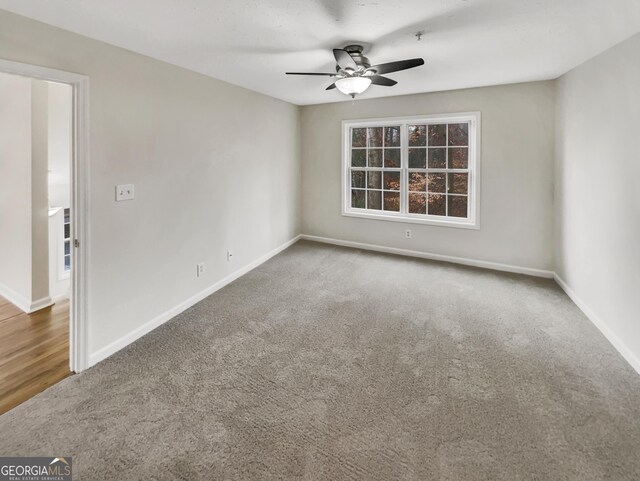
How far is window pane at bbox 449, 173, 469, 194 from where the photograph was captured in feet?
15.9

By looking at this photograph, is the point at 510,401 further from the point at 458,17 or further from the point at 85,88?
the point at 85,88

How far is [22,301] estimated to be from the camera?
11.4ft

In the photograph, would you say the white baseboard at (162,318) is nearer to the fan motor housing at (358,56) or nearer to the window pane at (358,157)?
the window pane at (358,157)

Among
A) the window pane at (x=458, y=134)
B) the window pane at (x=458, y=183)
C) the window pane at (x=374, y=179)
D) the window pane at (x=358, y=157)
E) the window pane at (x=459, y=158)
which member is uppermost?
the window pane at (x=458, y=134)

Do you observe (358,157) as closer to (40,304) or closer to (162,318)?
(162,318)

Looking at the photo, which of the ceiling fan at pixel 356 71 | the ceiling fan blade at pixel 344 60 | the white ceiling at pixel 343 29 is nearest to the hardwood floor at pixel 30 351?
the white ceiling at pixel 343 29

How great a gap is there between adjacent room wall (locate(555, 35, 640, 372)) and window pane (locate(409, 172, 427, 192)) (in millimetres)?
1737

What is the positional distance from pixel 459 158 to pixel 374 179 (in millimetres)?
1348

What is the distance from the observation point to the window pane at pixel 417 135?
502cm

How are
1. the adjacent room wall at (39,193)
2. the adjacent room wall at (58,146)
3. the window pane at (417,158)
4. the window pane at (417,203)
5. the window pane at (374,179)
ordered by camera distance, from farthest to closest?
the window pane at (374,179)
the window pane at (417,203)
the window pane at (417,158)
the adjacent room wall at (58,146)
the adjacent room wall at (39,193)

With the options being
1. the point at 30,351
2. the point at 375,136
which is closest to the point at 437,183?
the point at 375,136

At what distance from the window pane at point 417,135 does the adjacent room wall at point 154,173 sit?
224 centimetres

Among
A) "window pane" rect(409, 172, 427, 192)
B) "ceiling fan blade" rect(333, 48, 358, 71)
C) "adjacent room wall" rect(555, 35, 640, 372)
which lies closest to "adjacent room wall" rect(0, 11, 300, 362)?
"ceiling fan blade" rect(333, 48, 358, 71)

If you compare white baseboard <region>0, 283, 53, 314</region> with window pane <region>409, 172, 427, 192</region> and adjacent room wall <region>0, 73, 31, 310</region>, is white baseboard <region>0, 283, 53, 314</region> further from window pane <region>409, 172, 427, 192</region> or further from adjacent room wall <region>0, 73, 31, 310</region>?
window pane <region>409, 172, 427, 192</region>
